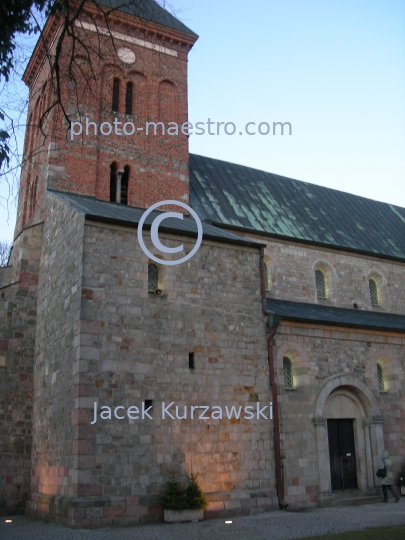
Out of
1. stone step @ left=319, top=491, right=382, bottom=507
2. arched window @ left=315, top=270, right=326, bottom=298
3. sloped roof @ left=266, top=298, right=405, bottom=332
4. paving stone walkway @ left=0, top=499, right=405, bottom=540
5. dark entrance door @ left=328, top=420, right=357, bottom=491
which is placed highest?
arched window @ left=315, top=270, right=326, bottom=298

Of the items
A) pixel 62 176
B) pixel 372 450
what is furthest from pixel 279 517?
pixel 62 176

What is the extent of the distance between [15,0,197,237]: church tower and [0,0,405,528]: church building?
0.25ft

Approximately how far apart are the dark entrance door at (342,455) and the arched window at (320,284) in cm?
587

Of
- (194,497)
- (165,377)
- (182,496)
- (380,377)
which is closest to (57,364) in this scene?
(165,377)

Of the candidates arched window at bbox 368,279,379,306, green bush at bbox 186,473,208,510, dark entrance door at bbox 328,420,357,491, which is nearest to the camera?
green bush at bbox 186,473,208,510

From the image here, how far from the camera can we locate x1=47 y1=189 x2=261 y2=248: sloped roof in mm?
15375

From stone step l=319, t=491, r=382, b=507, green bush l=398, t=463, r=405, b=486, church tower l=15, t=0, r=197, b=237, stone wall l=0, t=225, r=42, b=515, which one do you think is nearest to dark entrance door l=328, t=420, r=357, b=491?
stone step l=319, t=491, r=382, b=507

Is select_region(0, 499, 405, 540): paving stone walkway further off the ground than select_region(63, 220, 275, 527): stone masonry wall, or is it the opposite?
select_region(63, 220, 275, 527): stone masonry wall

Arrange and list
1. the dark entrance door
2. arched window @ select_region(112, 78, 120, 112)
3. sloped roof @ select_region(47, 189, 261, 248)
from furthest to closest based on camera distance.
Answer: arched window @ select_region(112, 78, 120, 112) < the dark entrance door < sloped roof @ select_region(47, 189, 261, 248)

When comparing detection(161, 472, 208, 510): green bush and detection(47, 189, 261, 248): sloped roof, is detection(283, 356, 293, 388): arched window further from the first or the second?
detection(161, 472, 208, 510): green bush

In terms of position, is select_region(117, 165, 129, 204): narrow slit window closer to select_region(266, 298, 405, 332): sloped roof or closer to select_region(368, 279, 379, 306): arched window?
select_region(266, 298, 405, 332): sloped roof

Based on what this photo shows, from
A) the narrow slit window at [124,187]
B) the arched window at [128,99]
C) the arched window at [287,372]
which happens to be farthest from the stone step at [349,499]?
the arched window at [128,99]

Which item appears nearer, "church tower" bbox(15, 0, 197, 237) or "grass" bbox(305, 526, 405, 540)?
"grass" bbox(305, 526, 405, 540)

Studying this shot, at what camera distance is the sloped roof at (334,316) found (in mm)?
18406
